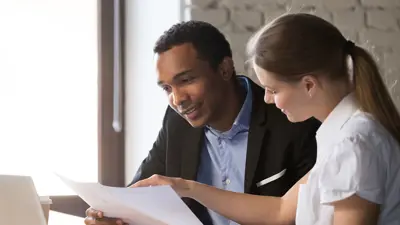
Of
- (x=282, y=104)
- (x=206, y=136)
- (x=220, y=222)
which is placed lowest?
(x=220, y=222)

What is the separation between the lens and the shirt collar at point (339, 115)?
1054 millimetres

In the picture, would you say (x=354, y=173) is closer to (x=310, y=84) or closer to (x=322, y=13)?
(x=310, y=84)

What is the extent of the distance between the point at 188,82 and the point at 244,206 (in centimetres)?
29

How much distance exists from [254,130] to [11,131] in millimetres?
1004

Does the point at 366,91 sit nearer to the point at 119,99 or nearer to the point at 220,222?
the point at 220,222

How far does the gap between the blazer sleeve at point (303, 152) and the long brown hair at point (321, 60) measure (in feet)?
1.11

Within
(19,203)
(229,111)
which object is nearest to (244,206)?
(229,111)

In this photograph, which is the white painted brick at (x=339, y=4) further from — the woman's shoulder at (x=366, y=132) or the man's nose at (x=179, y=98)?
the woman's shoulder at (x=366, y=132)

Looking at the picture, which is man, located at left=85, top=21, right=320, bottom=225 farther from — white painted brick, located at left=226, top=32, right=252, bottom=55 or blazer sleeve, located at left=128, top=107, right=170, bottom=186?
white painted brick, located at left=226, top=32, right=252, bottom=55

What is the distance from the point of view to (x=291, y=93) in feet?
3.51

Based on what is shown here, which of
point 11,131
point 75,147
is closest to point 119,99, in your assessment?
point 75,147

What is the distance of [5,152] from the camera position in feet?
6.82

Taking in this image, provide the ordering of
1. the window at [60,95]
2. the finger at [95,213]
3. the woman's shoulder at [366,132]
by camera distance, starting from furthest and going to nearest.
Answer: the window at [60,95]
the finger at [95,213]
the woman's shoulder at [366,132]

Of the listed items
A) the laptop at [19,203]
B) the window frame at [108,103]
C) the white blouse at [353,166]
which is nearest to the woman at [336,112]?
the white blouse at [353,166]
